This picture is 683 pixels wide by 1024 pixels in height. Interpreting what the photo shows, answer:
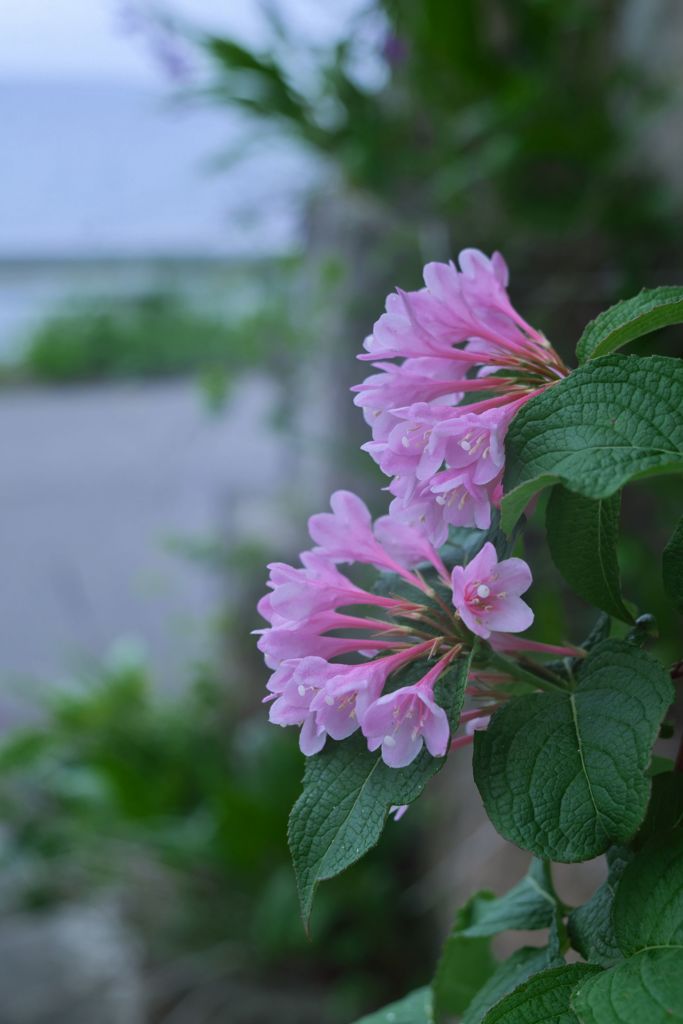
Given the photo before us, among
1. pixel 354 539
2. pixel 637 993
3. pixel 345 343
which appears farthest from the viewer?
pixel 345 343

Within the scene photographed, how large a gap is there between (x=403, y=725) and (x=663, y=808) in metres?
0.08

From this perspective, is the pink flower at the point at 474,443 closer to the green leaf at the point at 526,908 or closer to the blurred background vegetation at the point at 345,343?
the green leaf at the point at 526,908

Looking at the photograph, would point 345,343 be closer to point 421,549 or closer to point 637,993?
point 421,549

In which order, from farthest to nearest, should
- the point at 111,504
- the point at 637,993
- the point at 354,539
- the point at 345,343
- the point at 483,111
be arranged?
the point at 111,504 → the point at 345,343 → the point at 483,111 → the point at 354,539 → the point at 637,993

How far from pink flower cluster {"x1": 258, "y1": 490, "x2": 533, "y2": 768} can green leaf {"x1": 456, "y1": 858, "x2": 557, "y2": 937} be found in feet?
0.29

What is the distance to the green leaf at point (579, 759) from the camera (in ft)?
0.91

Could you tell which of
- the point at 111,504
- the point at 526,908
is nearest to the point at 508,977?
the point at 526,908

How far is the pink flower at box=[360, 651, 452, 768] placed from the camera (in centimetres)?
29

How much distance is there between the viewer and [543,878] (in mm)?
379

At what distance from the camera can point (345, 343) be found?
188 cm

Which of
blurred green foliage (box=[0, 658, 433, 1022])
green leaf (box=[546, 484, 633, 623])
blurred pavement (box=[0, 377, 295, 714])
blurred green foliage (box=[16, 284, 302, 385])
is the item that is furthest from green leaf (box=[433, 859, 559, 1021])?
blurred green foliage (box=[16, 284, 302, 385])

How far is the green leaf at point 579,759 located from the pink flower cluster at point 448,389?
6 centimetres

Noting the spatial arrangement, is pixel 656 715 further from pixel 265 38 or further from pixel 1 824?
pixel 1 824

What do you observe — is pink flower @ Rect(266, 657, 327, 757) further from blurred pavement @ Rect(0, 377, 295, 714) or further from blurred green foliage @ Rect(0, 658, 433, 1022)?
blurred pavement @ Rect(0, 377, 295, 714)
